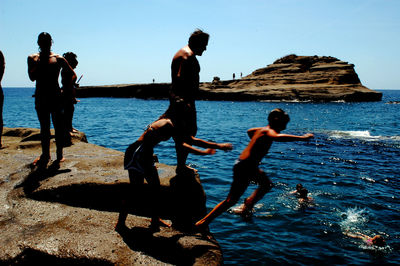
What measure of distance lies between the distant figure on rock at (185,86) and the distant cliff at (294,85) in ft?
222

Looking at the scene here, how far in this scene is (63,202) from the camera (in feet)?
16.5

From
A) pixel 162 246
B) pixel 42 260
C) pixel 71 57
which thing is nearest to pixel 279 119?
pixel 162 246

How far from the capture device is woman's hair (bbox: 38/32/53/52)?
17.8 feet

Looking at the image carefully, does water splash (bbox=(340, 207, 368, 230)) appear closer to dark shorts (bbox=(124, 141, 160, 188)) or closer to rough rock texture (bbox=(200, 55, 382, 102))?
dark shorts (bbox=(124, 141, 160, 188))

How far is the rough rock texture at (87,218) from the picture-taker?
12.1ft

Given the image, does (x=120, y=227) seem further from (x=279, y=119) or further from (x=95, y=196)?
(x=279, y=119)

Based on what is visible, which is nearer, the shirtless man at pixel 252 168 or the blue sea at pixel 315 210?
the shirtless man at pixel 252 168

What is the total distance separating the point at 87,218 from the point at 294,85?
253ft

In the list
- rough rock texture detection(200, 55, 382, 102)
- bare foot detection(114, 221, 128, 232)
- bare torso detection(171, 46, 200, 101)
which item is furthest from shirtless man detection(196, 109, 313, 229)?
rough rock texture detection(200, 55, 382, 102)

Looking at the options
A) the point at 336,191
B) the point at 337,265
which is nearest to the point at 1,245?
the point at 337,265

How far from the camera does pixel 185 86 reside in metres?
4.93

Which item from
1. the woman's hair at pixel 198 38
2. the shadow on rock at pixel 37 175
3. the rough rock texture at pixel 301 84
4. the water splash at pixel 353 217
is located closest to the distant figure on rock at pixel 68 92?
the shadow on rock at pixel 37 175

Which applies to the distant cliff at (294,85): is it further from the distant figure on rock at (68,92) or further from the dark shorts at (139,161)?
the dark shorts at (139,161)

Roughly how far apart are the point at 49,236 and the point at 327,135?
73.8 ft
